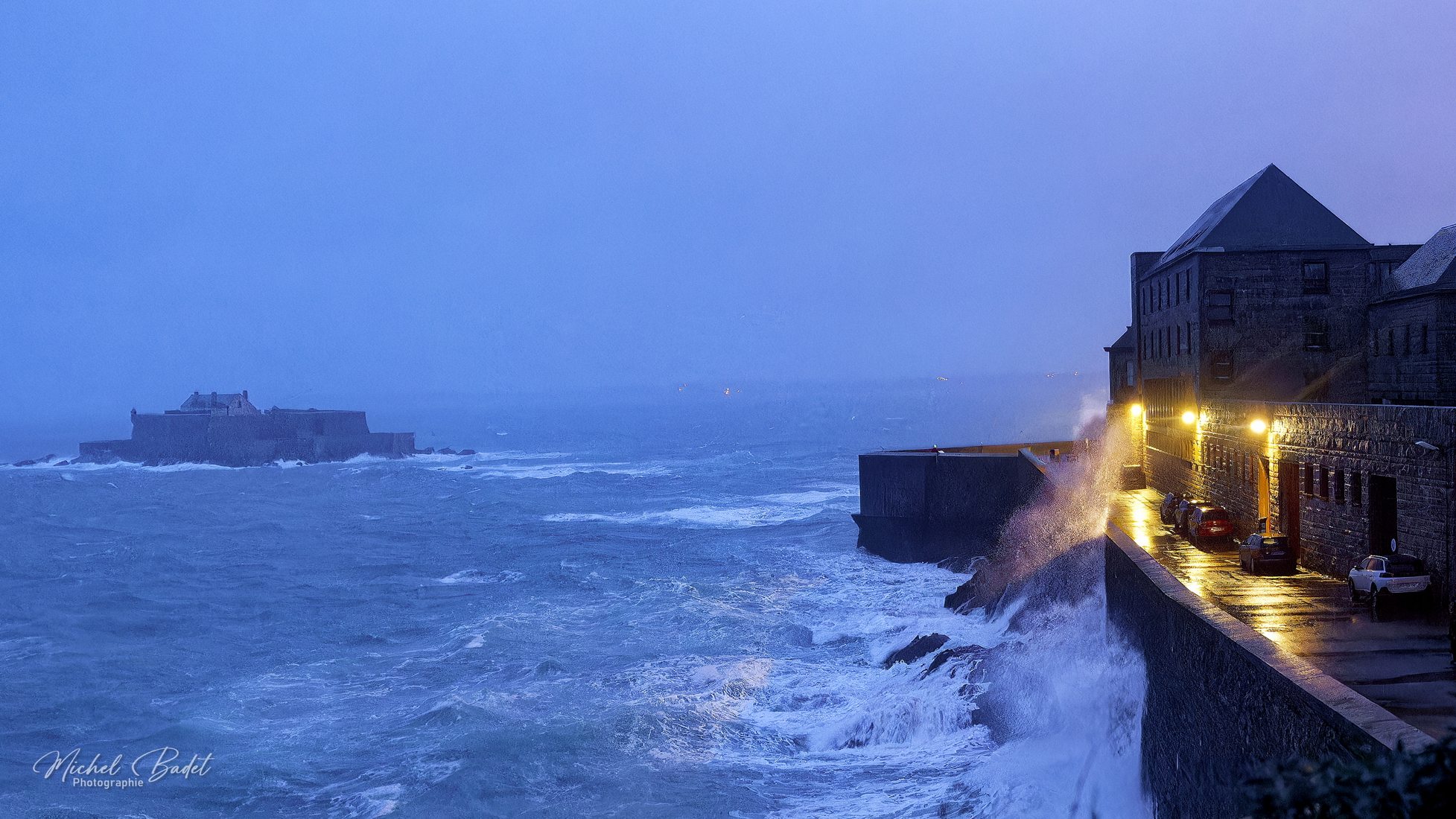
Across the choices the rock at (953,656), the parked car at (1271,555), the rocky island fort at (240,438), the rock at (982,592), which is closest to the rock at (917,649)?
the rock at (953,656)

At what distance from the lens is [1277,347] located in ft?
108

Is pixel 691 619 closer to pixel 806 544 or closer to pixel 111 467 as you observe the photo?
pixel 806 544

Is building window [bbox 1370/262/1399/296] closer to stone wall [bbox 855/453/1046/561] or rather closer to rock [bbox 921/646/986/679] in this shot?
stone wall [bbox 855/453/1046/561]

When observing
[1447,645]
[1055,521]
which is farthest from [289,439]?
[1447,645]

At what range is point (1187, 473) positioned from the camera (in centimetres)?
3002

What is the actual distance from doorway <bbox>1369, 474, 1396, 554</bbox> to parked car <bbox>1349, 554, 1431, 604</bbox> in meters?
1.41

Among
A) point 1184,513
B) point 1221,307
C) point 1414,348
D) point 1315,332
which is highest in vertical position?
point 1221,307

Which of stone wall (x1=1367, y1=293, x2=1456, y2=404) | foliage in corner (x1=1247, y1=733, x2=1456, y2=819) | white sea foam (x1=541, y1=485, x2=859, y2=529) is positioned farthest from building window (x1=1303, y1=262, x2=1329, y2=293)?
foliage in corner (x1=1247, y1=733, x2=1456, y2=819)

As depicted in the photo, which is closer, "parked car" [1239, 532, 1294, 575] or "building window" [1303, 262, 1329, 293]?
"parked car" [1239, 532, 1294, 575]

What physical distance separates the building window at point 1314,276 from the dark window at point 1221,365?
3204mm

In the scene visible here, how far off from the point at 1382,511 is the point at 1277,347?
18.2 metres

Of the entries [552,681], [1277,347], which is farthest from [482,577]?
[1277,347]

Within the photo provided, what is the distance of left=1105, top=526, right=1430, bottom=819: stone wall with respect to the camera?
8.68m

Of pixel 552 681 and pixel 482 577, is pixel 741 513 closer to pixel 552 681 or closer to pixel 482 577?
pixel 482 577
